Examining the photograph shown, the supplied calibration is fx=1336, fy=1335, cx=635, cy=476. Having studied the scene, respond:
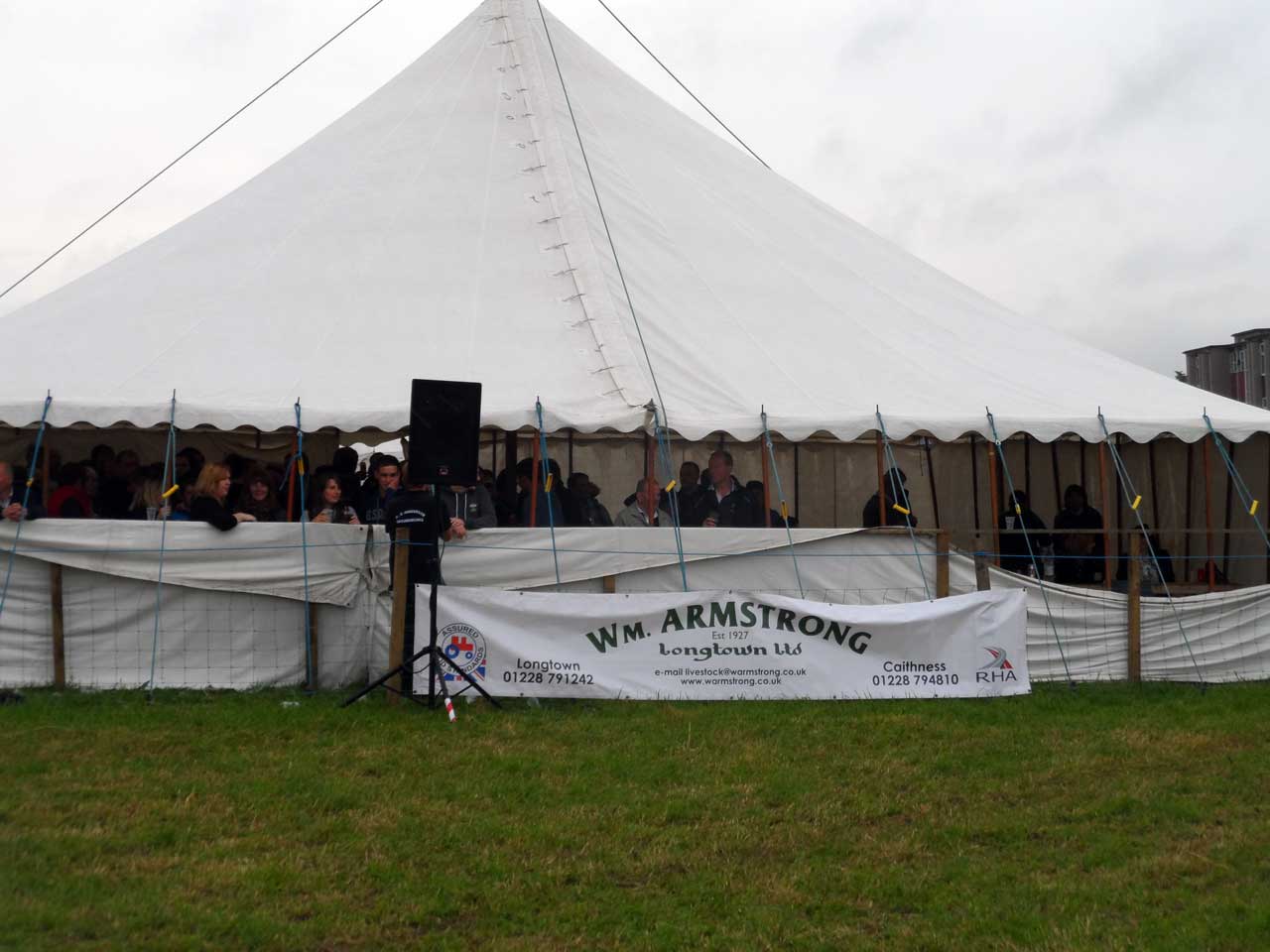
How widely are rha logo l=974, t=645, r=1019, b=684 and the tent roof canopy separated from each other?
174 cm

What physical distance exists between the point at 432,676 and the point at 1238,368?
1645 centimetres

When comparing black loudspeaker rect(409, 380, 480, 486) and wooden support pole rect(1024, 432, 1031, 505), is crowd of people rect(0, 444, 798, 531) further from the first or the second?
wooden support pole rect(1024, 432, 1031, 505)

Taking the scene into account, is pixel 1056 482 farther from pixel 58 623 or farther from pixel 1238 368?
pixel 58 623

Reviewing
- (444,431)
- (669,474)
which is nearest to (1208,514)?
(669,474)

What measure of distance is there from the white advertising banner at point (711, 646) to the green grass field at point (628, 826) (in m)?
0.28

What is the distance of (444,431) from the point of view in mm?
7578

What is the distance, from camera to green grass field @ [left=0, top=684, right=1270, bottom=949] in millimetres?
4285

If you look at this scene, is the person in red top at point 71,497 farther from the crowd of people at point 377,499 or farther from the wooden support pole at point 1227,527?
the wooden support pole at point 1227,527

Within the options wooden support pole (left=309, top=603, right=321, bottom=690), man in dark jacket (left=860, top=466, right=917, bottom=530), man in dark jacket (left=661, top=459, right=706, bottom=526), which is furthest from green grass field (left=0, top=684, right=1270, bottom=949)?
man in dark jacket (left=860, top=466, right=917, bottom=530)

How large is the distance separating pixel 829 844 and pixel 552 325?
17.7 ft

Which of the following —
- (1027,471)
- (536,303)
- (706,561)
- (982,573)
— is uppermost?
(536,303)

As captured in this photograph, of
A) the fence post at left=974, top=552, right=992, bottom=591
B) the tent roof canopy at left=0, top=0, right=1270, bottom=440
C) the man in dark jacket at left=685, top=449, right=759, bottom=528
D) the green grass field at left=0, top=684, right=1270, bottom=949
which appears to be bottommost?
the green grass field at left=0, top=684, right=1270, bottom=949

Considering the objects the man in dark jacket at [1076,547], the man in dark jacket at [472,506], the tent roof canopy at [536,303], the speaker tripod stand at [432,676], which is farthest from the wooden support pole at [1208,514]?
the speaker tripod stand at [432,676]

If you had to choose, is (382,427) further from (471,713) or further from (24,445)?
(24,445)
